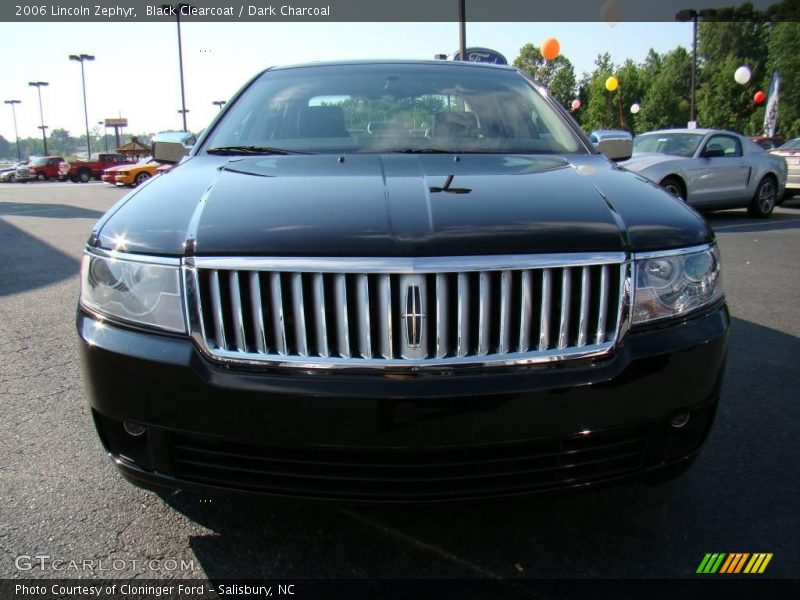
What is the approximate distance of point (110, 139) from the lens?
156625 millimetres

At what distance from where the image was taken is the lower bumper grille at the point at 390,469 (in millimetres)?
1826

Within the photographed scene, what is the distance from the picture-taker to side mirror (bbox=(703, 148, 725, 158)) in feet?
36.3

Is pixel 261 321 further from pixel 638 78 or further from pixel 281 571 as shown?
pixel 638 78

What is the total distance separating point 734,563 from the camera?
210cm

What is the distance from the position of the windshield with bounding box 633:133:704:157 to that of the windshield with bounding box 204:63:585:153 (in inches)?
350

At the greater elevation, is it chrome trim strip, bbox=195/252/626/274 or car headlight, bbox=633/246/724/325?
chrome trim strip, bbox=195/252/626/274

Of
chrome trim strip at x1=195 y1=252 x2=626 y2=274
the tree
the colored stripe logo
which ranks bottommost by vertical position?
the colored stripe logo

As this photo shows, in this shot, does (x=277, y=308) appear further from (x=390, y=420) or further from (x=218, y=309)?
(x=390, y=420)

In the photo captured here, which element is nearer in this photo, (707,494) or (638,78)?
(707,494)

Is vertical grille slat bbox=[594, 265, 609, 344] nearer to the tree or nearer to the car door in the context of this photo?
the car door

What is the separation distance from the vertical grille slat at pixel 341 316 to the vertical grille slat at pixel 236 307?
25 centimetres

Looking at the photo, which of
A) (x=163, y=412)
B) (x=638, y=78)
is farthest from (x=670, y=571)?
(x=638, y=78)

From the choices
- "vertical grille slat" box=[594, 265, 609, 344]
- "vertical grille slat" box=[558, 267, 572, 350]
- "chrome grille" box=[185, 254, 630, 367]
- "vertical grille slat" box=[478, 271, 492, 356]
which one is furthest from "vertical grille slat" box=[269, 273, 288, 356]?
"vertical grille slat" box=[594, 265, 609, 344]

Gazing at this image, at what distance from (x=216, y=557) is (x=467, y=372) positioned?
3.36 ft
